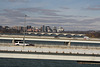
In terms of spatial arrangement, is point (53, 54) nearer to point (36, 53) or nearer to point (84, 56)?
point (36, 53)

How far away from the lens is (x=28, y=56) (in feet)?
114

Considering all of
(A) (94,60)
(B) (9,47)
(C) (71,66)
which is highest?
(B) (9,47)

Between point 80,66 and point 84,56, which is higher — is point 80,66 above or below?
below

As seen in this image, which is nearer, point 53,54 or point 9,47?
point 53,54

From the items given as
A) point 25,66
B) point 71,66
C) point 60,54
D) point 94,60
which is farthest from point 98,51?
point 25,66

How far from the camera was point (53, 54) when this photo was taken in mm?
34438

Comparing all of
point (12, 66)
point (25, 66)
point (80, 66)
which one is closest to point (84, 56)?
point (80, 66)

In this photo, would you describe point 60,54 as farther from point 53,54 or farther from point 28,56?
point 28,56

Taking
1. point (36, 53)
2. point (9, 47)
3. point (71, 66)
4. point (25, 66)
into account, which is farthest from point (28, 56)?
point (71, 66)

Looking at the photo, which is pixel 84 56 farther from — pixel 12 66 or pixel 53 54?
pixel 12 66

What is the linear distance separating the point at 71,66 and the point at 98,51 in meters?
8.04

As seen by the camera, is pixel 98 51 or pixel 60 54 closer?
pixel 60 54

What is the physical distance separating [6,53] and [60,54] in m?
13.0

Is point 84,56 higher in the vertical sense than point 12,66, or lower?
higher
